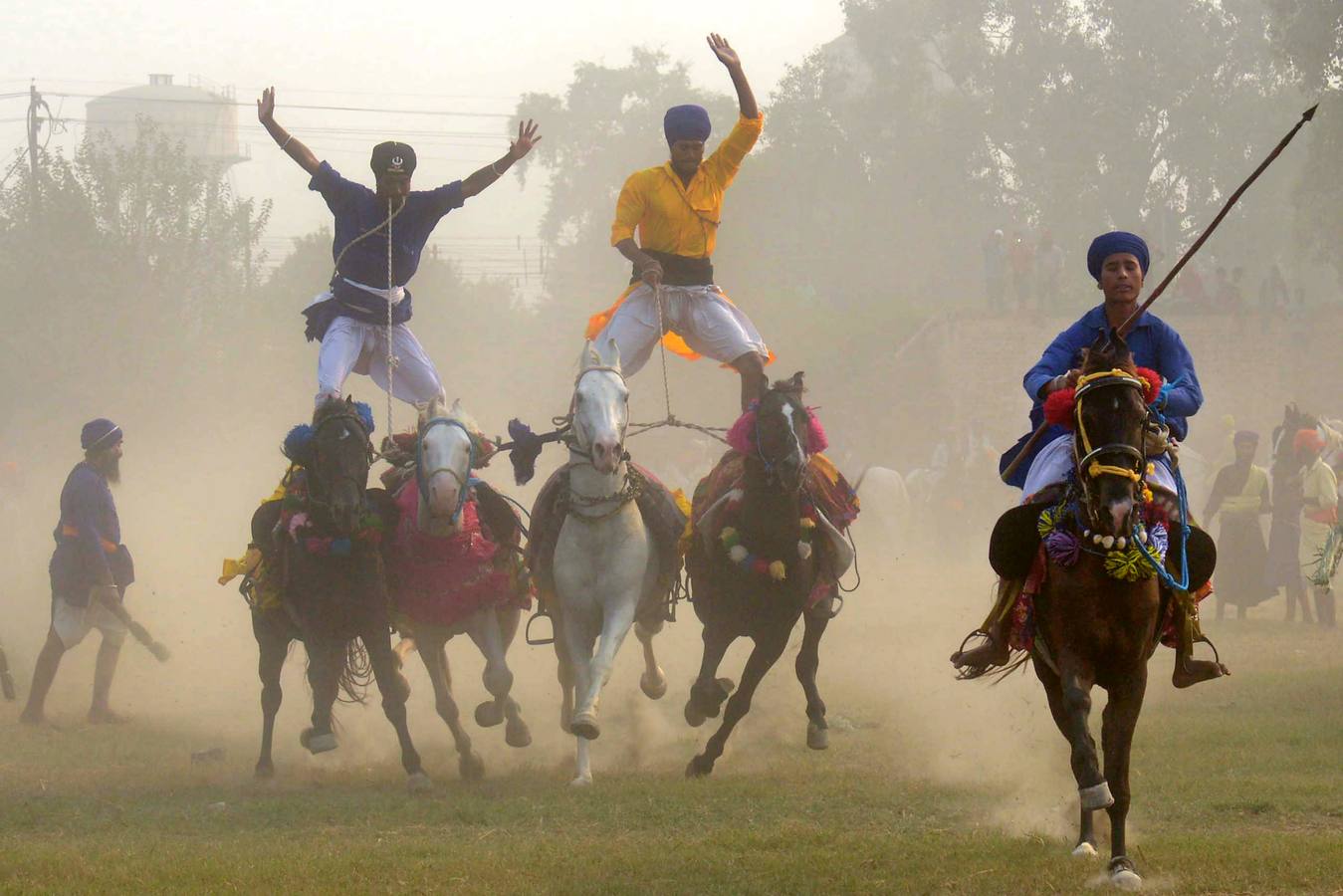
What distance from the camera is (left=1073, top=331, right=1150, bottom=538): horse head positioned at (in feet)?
23.7

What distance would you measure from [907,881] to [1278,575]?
1565 cm

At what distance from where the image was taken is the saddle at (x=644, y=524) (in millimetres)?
11898

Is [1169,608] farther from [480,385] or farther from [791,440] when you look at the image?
[480,385]

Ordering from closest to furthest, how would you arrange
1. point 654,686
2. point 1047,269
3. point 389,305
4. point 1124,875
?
point 1124,875 → point 389,305 → point 654,686 → point 1047,269

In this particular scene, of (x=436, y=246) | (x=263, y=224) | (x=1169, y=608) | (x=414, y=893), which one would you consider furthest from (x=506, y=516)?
(x=436, y=246)

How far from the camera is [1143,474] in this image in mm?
7500

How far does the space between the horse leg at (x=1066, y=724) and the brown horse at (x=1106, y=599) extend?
0.6 inches

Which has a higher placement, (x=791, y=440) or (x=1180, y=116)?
(x=1180, y=116)

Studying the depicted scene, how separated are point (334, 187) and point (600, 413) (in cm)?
298

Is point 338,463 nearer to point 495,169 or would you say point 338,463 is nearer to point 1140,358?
point 495,169

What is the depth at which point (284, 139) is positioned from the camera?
1245cm

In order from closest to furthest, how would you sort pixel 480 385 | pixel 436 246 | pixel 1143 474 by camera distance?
pixel 1143 474, pixel 480 385, pixel 436 246

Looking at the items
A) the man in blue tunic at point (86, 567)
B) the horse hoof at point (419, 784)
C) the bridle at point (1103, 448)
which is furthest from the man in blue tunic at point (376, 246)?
the bridle at point (1103, 448)

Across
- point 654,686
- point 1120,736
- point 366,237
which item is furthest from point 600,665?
point 1120,736
